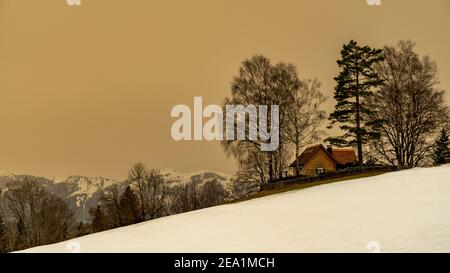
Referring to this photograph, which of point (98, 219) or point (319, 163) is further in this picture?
point (98, 219)

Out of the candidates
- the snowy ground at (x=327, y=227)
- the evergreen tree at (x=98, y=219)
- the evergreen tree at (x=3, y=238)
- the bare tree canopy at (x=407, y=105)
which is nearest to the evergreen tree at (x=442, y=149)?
the bare tree canopy at (x=407, y=105)

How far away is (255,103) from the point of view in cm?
3688

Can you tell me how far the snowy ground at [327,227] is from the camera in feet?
37.1

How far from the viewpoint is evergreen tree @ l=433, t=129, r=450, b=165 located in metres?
40.2

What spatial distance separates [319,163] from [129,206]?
21383mm

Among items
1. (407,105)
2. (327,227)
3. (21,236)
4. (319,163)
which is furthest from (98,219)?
(327,227)

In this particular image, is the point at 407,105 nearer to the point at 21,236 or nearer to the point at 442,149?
the point at 442,149

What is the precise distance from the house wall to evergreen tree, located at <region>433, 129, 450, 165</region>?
12.1m

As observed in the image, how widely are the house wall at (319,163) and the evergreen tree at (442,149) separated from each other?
12.1 metres

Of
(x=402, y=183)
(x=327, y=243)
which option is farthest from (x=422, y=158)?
(x=327, y=243)

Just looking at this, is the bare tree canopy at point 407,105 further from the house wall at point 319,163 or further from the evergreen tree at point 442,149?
the house wall at point 319,163

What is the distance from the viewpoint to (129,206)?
2199 inches
